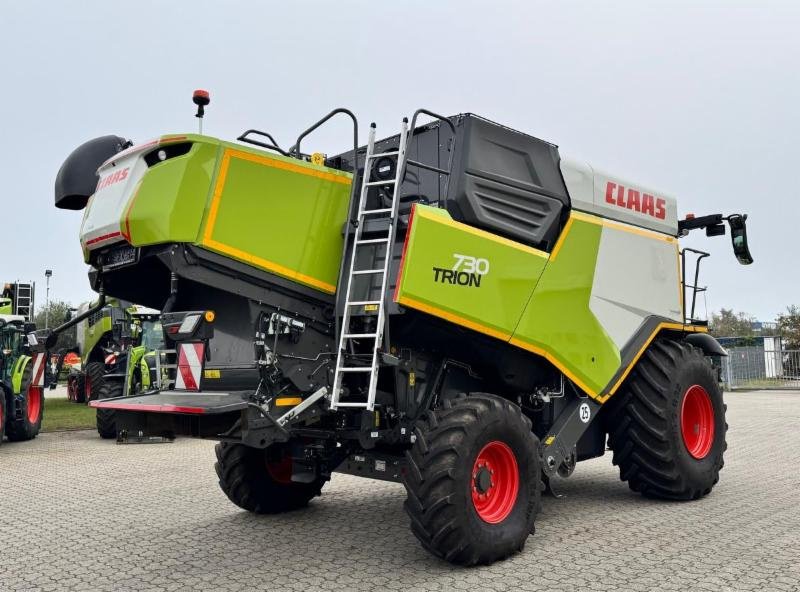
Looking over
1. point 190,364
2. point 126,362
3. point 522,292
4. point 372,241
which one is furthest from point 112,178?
point 126,362

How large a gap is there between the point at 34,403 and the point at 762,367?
2632 cm

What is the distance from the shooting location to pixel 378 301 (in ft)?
16.9

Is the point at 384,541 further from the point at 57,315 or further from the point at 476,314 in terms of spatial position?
the point at 57,315

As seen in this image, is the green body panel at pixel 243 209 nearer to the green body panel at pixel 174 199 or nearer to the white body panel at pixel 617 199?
the green body panel at pixel 174 199

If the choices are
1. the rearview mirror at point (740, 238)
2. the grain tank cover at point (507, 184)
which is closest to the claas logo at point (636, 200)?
the grain tank cover at point (507, 184)

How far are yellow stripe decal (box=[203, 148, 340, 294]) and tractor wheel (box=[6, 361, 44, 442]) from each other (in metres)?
9.86

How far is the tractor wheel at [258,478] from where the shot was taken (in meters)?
6.45

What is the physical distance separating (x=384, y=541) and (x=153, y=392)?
2047mm

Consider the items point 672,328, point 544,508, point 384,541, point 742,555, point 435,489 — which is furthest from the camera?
point 672,328

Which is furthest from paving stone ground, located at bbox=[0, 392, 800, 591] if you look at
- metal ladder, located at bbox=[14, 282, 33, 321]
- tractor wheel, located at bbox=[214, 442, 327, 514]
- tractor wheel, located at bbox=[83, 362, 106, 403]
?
tractor wheel, located at bbox=[83, 362, 106, 403]

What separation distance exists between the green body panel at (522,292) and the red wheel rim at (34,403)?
1079cm

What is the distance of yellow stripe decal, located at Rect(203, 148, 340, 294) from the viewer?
4859mm

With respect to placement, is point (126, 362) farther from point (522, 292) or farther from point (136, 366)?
point (522, 292)

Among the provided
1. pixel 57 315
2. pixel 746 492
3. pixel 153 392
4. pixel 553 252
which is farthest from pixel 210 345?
pixel 57 315
